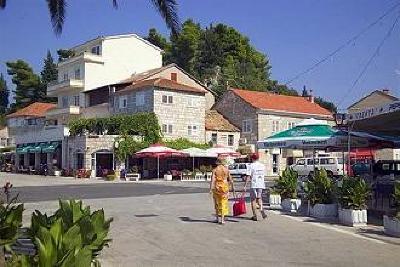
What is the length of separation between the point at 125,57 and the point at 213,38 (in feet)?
53.9

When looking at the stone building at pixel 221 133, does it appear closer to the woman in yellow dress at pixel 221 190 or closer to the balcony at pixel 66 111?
the balcony at pixel 66 111

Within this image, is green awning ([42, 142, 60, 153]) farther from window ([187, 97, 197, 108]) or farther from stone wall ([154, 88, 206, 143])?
window ([187, 97, 197, 108])

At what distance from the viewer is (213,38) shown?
77812mm

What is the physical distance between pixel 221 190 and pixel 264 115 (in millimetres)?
42898

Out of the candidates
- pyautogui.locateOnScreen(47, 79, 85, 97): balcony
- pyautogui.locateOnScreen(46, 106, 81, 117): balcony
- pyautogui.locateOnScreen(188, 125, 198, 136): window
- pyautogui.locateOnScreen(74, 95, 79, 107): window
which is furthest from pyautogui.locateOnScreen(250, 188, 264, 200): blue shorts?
pyautogui.locateOnScreen(74, 95, 79, 107): window

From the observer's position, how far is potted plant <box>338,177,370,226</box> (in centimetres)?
1323

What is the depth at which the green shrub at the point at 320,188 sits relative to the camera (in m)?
14.7

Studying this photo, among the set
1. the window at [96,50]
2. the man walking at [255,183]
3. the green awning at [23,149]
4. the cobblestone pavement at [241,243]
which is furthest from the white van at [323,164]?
the green awning at [23,149]

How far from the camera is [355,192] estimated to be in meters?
13.3

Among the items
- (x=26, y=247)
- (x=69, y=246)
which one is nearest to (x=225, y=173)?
(x=26, y=247)

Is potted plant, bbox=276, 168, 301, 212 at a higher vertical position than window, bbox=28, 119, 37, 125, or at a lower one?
lower

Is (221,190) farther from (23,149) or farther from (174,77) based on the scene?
(23,149)

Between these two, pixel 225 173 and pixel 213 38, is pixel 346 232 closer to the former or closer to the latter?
pixel 225 173

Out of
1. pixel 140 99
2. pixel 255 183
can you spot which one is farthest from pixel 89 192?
pixel 140 99
